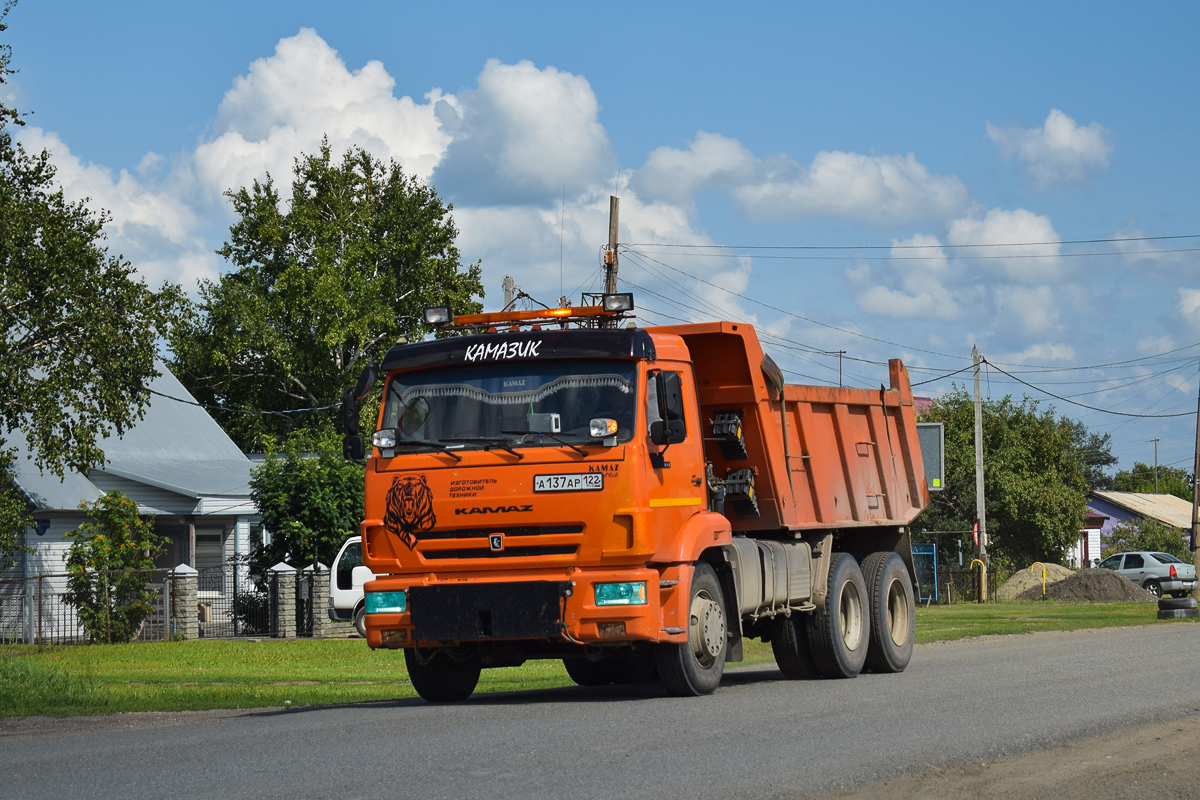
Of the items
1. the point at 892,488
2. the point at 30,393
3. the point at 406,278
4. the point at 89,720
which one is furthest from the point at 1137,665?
the point at 406,278

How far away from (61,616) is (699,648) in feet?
64.8

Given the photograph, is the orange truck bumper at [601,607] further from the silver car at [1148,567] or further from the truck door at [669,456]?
the silver car at [1148,567]

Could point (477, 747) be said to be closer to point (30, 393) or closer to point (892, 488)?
point (892, 488)

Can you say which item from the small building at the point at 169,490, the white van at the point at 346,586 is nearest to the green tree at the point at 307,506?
the small building at the point at 169,490

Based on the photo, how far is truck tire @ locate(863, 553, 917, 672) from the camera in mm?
15266

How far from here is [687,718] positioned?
10.1 meters

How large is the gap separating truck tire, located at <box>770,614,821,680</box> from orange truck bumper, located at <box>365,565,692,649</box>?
3442 millimetres

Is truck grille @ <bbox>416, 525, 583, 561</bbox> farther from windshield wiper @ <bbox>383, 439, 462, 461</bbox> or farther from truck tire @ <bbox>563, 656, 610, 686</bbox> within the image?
truck tire @ <bbox>563, 656, 610, 686</bbox>

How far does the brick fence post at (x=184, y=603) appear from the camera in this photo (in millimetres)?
27438

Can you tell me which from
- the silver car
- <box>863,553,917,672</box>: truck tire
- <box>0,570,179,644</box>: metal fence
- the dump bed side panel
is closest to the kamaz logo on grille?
the dump bed side panel

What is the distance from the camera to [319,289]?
155ft

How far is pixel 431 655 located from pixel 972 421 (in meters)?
49.1

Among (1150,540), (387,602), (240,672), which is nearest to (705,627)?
(387,602)

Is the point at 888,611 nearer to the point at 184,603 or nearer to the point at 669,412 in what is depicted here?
the point at 669,412
